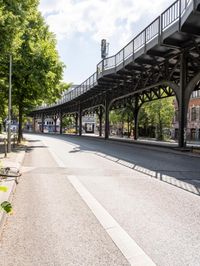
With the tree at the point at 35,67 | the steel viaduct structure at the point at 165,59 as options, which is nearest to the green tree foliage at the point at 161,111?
the steel viaduct structure at the point at 165,59

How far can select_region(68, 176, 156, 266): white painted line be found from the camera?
467 cm

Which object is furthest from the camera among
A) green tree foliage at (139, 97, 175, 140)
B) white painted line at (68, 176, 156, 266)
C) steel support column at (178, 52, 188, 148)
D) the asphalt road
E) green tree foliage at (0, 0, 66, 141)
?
green tree foliage at (139, 97, 175, 140)

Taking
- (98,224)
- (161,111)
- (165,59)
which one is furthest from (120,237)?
(161,111)

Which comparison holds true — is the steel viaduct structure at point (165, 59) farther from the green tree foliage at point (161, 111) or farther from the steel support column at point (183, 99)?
the green tree foliage at point (161, 111)

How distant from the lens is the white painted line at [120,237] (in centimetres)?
467

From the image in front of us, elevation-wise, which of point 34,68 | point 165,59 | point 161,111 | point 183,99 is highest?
point 165,59

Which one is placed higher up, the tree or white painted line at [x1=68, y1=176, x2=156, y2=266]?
the tree

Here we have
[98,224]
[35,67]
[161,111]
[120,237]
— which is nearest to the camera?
[120,237]

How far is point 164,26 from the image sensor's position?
23750 mm

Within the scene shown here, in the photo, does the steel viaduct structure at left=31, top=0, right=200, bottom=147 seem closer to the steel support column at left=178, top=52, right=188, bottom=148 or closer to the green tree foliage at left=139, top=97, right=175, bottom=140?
the steel support column at left=178, top=52, right=188, bottom=148

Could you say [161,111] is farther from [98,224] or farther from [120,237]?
[120,237]

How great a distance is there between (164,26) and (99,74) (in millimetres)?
17079

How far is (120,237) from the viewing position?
18.5 feet

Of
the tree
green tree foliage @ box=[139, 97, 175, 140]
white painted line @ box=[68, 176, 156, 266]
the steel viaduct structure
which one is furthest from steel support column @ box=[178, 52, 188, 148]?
green tree foliage @ box=[139, 97, 175, 140]
